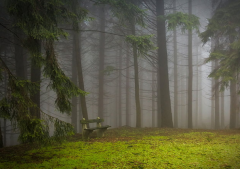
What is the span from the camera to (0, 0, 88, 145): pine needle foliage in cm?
523

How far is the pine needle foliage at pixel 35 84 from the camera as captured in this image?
17.1 ft

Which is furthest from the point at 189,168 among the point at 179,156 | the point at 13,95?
the point at 13,95

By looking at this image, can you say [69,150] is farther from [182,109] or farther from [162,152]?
[182,109]

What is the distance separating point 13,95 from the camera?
5.21 m

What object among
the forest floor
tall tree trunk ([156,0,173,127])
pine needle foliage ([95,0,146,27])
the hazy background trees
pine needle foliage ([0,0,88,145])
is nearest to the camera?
the forest floor

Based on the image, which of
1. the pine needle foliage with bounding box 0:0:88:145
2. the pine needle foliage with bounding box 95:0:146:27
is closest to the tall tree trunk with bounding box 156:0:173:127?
the pine needle foliage with bounding box 95:0:146:27

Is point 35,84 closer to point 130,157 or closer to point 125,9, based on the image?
point 130,157

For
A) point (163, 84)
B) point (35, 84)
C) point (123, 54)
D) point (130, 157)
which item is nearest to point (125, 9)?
point (163, 84)

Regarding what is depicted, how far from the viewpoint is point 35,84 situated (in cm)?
610

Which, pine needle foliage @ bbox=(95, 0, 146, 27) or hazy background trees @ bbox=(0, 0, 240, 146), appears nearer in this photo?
pine needle foliage @ bbox=(95, 0, 146, 27)

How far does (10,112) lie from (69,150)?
224 centimetres

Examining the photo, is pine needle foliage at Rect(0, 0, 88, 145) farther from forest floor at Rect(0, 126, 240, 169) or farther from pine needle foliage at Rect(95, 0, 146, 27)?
pine needle foliage at Rect(95, 0, 146, 27)

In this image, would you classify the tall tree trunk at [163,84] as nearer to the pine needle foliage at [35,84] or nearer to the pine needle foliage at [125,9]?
the pine needle foliage at [125,9]

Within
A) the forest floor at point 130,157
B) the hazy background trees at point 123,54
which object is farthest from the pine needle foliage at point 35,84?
the forest floor at point 130,157
